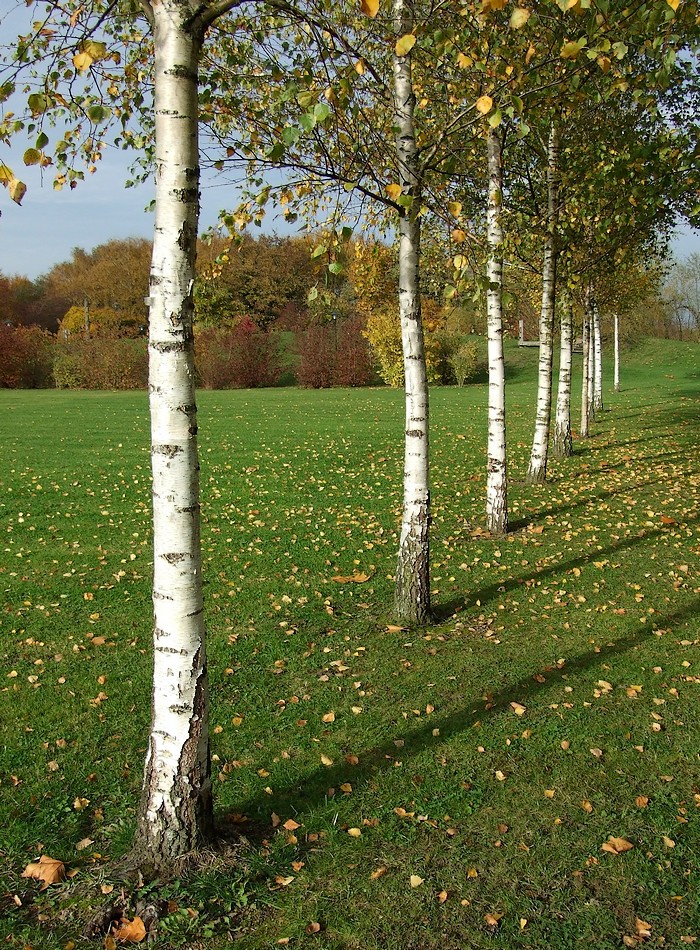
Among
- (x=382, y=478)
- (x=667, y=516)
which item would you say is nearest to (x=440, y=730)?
(x=667, y=516)

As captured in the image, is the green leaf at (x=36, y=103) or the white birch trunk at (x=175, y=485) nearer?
the green leaf at (x=36, y=103)

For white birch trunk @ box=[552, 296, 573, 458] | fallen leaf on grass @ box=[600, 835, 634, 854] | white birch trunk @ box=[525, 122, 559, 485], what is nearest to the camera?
fallen leaf on grass @ box=[600, 835, 634, 854]

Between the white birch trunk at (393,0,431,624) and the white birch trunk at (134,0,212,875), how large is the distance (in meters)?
2.99

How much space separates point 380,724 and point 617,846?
6.14ft

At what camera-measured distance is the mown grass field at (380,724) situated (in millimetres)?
3459

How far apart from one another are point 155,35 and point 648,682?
18.3 feet

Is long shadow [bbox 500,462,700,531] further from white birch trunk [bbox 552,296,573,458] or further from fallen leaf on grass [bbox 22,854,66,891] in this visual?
fallen leaf on grass [bbox 22,854,66,891]

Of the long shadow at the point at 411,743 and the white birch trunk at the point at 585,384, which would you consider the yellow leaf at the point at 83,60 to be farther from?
the white birch trunk at the point at 585,384

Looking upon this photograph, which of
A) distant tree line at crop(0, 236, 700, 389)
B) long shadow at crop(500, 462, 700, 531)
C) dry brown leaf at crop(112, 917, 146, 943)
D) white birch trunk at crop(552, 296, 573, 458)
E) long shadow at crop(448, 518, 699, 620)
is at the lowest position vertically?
dry brown leaf at crop(112, 917, 146, 943)

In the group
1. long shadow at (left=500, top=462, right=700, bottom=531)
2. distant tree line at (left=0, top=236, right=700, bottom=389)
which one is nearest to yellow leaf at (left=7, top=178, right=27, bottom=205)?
long shadow at (left=500, top=462, right=700, bottom=531)

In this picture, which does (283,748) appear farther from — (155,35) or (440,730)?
(155,35)

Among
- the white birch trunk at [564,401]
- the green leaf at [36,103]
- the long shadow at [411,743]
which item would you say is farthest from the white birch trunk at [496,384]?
the white birch trunk at [564,401]

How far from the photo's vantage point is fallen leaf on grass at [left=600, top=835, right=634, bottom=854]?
3.82 meters

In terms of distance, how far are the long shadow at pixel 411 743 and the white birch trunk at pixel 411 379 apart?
1472 mm
